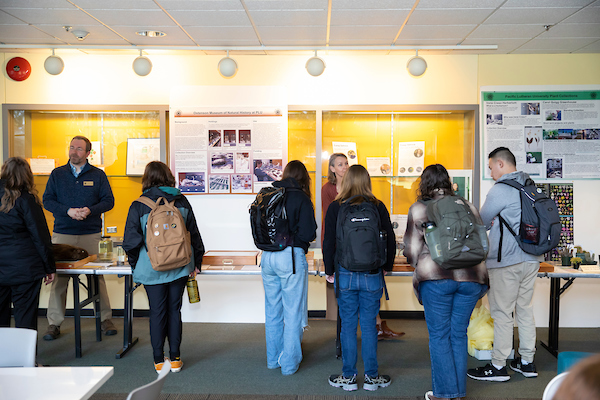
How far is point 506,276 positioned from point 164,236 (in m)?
2.61

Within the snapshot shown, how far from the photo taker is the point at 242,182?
5047mm

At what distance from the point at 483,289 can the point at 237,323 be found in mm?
2934

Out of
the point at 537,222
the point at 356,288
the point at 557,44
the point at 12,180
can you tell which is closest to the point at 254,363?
the point at 356,288

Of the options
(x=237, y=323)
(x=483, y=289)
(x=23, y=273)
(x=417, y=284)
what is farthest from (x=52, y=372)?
(x=237, y=323)

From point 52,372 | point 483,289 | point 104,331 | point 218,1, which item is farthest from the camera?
point 104,331

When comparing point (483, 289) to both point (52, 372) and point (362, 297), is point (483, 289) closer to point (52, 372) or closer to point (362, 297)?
point (362, 297)

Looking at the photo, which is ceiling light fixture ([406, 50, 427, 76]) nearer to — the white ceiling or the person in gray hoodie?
the white ceiling

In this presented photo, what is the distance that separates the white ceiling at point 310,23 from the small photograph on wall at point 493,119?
68 centimetres

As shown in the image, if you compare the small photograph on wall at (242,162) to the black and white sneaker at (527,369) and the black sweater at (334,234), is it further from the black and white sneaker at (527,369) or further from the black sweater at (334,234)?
the black and white sneaker at (527,369)

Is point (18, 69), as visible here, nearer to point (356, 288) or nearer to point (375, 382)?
point (356, 288)

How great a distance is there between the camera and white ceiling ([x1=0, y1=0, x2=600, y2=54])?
356 centimetres

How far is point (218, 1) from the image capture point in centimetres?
347

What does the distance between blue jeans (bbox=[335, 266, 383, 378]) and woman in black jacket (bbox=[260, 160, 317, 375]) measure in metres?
0.38

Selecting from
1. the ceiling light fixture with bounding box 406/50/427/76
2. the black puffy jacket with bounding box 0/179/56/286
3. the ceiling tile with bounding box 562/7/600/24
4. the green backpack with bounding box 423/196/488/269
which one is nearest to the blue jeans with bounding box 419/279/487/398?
the green backpack with bounding box 423/196/488/269
